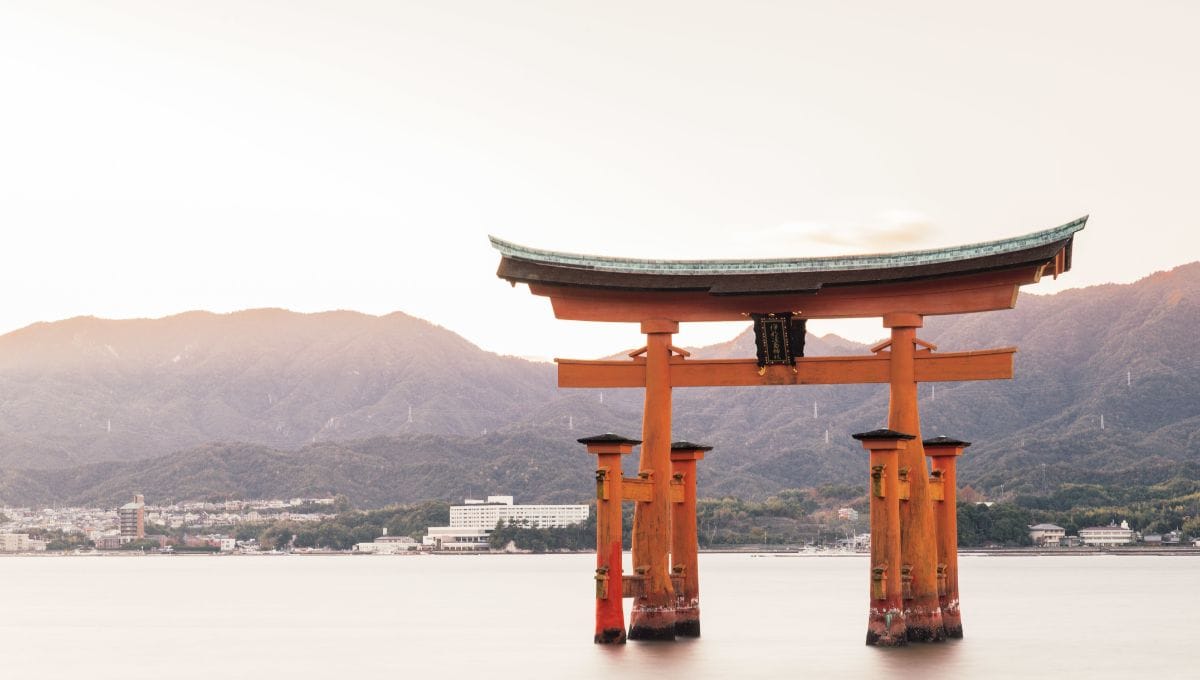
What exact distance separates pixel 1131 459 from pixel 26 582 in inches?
5083

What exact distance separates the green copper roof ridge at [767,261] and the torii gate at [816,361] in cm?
2

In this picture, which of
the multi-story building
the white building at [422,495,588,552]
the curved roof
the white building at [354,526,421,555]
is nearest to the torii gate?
the curved roof

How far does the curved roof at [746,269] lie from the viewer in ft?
91.4

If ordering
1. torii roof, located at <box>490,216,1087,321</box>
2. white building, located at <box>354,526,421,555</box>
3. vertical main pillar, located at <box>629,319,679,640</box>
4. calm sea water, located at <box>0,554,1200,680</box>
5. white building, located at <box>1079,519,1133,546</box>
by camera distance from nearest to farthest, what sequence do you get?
torii roof, located at <box>490,216,1087,321</box> < vertical main pillar, located at <box>629,319,679,640</box> < calm sea water, located at <box>0,554,1200,680</box> < white building, located at <box>1079,519,1133,546</box> < white building, located at <box>354,526,421,555</box>

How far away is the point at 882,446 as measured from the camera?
26.8 metres

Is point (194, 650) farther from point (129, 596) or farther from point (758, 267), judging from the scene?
point (129, 596)

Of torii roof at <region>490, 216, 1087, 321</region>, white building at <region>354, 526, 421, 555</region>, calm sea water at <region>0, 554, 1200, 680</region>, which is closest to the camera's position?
torii roof at <region>490, 216, 1087, 321</region>

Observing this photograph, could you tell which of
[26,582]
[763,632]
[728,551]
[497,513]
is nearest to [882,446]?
[763,632]

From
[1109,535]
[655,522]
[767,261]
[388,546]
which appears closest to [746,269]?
[767,261]

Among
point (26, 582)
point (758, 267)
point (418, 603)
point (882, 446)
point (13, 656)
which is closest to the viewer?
point (882, 446)

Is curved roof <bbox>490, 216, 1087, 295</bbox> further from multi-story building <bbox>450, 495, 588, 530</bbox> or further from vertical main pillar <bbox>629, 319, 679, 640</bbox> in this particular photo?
multi-story building <bbox>450, 495, 588, 530</bbox>

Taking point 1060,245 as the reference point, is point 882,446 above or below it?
below

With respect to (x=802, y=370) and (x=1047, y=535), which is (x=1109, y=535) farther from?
(x=802, y=370)

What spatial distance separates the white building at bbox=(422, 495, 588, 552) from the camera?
188625 mm
